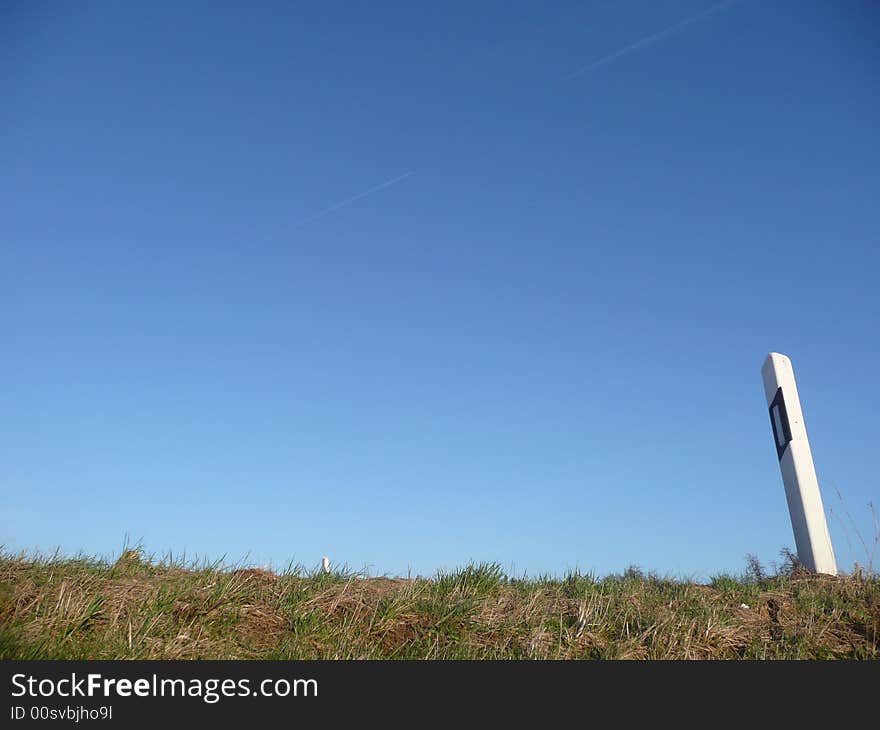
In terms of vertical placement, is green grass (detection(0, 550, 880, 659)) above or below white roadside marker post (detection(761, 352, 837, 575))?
below

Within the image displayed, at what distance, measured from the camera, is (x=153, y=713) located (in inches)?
179

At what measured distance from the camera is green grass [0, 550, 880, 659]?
18.3 feet

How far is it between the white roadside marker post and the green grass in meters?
2.02

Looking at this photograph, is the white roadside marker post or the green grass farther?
the white roadside marker post

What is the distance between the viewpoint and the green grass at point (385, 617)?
5566mm

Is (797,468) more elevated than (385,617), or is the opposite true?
(797,468)

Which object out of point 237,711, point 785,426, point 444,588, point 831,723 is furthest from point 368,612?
point 785,426

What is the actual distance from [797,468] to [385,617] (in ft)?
23.6

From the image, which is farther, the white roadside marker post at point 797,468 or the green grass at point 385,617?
the white roadside marker post at point 797,468

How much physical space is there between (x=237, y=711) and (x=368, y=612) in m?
1.89

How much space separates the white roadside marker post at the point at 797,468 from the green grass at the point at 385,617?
2.02 metres

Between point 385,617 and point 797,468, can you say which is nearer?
point 385,617

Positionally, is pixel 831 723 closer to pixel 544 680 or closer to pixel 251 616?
pixel 544 680

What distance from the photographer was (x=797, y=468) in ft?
33.7
